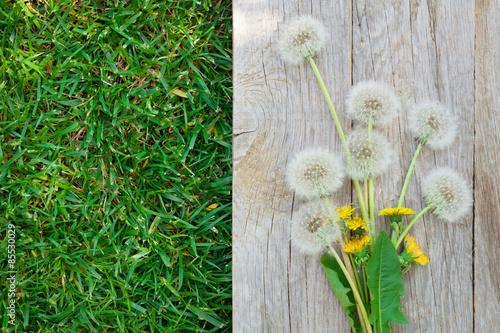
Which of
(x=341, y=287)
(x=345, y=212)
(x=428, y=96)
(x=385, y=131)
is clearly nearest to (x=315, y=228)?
(x=345, y=212)

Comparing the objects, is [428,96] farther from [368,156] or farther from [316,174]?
[316,174]

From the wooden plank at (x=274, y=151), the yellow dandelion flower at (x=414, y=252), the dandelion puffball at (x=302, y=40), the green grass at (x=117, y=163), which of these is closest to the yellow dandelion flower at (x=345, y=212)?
the wooden plank at (x=274, y=151)

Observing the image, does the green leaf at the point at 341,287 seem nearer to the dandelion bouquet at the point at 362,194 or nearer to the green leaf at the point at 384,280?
the dandelion bouquet at the point at 362,194

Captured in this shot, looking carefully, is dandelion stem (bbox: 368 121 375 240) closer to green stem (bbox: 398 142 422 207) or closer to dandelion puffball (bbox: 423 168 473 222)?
green stem (bbox: 398 142 422 207)

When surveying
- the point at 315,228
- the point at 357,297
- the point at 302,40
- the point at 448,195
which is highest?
the point at 302,40

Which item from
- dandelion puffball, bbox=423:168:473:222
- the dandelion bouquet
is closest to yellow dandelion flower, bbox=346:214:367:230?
the dandelion bouquet

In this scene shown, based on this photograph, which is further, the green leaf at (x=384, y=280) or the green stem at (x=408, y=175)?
the green stem at (x=408, y=175)

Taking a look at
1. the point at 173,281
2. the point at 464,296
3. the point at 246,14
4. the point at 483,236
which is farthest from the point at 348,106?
the point at 173,281

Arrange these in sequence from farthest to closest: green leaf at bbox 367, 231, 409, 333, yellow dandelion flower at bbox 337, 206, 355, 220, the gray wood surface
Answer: the gray wood surface < yellow dandelion flower at bbox 337, 206, 355, 220 < green leaf at bbox 367, 231, 409, 333
